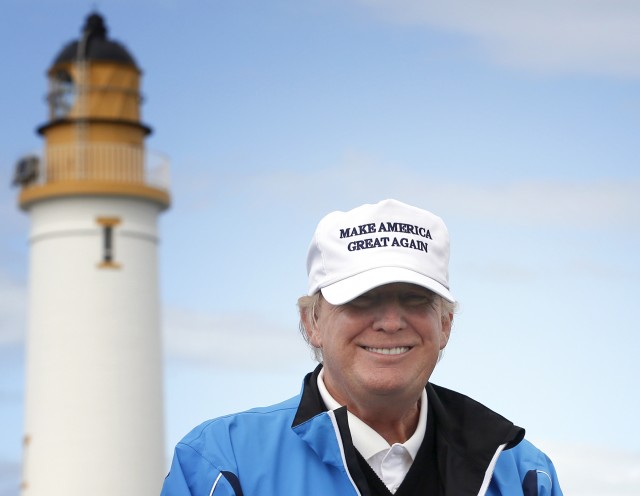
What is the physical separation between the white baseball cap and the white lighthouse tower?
53.6 feet

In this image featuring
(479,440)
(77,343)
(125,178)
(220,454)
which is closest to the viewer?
(220,454)

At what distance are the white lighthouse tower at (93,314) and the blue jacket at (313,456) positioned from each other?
53.1ft

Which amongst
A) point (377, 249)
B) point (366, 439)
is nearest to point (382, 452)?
point (366, 439)

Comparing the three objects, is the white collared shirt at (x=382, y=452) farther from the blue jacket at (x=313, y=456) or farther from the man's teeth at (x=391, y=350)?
the man's teeth at (x=391, y=350)

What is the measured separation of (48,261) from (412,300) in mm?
17361

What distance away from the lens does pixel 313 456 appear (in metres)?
3.43

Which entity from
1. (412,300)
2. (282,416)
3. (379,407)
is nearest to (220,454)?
(282,416)

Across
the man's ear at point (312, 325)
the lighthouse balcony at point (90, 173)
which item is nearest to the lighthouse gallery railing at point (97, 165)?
the lighthouse balcony at point (90, 173)

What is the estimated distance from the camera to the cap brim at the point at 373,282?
3324 millimetres

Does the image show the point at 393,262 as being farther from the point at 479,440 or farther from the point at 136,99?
the point at 136,99

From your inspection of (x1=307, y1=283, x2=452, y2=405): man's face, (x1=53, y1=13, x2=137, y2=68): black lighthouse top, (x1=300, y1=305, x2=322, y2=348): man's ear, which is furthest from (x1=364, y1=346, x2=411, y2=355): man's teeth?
(x1=53, y1=13, x2=137, y2=68): black lighthouse top

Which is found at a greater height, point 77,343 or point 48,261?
point 48,261

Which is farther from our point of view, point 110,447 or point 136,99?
point 136,99

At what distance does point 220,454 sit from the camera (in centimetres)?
339
